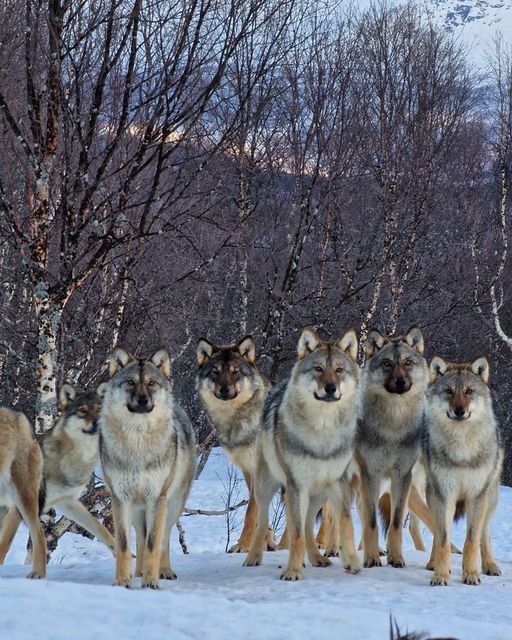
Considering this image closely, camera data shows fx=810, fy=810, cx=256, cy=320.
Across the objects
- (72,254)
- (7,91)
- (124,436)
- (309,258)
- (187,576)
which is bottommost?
(187,576)

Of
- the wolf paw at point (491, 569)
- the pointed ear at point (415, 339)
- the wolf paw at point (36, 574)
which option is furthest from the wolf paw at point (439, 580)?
the wolf paw at point (36, 574)

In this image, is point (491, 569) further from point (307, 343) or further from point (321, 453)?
point (307, 343)

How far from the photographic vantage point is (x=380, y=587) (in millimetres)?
6262

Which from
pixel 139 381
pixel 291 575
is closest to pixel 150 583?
pixel 291 575

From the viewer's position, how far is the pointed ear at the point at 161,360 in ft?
23.0

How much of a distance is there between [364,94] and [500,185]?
9.93m

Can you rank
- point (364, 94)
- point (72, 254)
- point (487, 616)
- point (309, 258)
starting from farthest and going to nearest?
point (309, 258)
point (364, 94)
point (72, 254)
point (487, 616)

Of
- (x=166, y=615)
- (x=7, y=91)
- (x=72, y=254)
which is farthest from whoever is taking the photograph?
(x=7, y=91)

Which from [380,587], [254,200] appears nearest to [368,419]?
[380,587]

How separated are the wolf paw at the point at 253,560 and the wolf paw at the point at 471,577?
180cm

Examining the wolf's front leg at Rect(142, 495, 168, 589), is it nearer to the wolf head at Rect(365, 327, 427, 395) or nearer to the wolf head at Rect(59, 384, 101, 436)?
the wolf head at Rect(365, 327, 427, 395)

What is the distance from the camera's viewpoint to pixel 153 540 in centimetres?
651

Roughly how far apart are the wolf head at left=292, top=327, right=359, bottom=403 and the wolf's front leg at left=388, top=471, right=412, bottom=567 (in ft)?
3.25

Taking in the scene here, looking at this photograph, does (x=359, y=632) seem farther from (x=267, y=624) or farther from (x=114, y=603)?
(x=114, y=603)
